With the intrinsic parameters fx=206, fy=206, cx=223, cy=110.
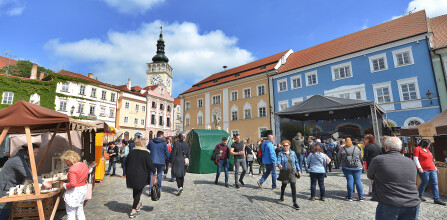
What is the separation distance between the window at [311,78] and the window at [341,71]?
1930 mm

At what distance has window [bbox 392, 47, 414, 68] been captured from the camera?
714 inches

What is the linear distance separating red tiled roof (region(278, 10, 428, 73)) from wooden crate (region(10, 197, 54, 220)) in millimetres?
25525

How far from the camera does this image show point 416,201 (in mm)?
2730

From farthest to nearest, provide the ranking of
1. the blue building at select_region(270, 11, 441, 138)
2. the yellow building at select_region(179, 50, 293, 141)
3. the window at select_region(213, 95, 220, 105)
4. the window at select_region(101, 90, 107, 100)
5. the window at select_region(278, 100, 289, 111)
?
the window at select_region(101, 90, 107, 100), the window at select_region(213, 95, 220, 105), the yellow building at select_region(179, 50, 293, 141), the window at select_region(278, 100, 289, 111), the blue building at select_region(270, 11, 441, 138)

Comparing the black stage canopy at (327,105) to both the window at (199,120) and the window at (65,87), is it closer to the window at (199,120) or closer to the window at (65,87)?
the window at (199,120)

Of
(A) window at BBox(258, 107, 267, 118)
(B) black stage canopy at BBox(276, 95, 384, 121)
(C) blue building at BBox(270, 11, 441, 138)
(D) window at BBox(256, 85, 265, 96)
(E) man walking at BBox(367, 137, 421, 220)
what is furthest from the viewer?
(D) window at BBox(256, 85, 265, 96)

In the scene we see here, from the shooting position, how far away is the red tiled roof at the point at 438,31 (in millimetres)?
17812

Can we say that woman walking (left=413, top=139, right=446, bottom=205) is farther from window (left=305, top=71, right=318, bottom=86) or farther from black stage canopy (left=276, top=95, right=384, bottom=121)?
window (left=305, top=71, right=318, bottom=86)

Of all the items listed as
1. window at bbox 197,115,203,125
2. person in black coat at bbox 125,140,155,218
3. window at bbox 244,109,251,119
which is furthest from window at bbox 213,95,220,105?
person in black coat at bbox 125,140,155,218

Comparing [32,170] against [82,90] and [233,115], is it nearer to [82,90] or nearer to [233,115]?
[233,115]

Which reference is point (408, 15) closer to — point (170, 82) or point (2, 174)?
point (2, 174)

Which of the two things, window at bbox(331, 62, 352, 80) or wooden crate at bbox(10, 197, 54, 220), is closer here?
wooden crate at bbox(10, 197, 54, 220)

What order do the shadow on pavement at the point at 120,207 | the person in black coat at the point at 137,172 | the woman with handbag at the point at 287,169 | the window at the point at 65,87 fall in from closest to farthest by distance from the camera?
the person in black coat at the point at 137,172 < the shadow on pavement at the point at 120,207 < the woman with handbag at the point at 287,169 < the window at the point at 65,87

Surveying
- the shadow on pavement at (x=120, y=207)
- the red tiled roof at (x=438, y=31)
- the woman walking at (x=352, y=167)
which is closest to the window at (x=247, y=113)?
the red tiled roof at (x=438, y=31)
